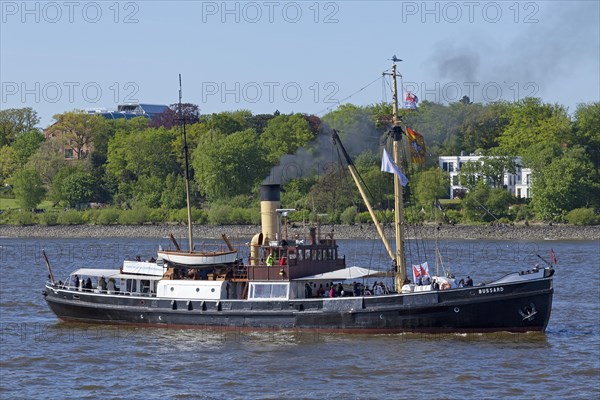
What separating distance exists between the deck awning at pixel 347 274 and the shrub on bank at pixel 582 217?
9465 cm

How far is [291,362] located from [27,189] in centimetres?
13703

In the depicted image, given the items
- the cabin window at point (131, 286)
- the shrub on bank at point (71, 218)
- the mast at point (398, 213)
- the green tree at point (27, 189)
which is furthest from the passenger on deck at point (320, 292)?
the green tree at point (27, 189)

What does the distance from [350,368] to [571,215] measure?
10513 centimetres

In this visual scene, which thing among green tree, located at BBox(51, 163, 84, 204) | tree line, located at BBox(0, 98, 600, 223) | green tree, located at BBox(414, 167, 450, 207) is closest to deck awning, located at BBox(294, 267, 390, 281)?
tree line, located at BBox(0, 98, 600, 223)

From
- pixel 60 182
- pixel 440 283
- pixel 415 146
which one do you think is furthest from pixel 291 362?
pixel 60 182

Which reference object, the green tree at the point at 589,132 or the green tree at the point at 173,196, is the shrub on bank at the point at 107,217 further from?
the green tree at the point at 589,132

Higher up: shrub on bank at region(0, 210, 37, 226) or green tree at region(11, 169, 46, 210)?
green tree at region(11, 169, 46, 210)

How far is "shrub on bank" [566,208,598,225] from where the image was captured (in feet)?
483

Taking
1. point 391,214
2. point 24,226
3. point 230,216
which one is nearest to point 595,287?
point 391,214

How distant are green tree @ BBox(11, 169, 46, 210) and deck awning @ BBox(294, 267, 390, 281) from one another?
5094 inches

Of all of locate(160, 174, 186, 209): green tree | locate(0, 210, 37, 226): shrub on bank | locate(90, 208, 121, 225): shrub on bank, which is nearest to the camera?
locate(90, 208, 121, 225): shrub on bank

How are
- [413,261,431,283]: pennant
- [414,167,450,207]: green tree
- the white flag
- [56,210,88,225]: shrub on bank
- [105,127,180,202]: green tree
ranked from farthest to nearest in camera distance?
1. [105,127,180,202]: green tree
2. [56,210,88,225]: shrub on bank
3. [414,167,450,207]: green tree
4. [413,261,431,283]: pennant
5. the white flag

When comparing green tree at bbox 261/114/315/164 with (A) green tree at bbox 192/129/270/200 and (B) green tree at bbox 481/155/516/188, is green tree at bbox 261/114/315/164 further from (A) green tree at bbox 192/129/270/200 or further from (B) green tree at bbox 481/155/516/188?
(B) green tree at bbox 481/155/516/188

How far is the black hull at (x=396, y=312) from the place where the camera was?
55125 millimetres
